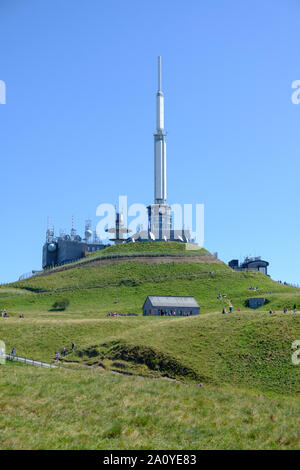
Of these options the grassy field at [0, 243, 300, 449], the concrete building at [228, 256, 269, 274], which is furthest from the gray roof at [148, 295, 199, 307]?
the concrete building at [228, 256, 269, 274]

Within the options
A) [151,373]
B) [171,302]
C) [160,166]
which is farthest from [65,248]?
[151,373]

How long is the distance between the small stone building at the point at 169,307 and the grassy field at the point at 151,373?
4348 millimetres

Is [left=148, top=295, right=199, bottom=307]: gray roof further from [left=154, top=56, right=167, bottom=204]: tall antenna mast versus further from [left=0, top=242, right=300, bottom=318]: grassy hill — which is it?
[left=154, top=56, right=167, bottom=204]: tall antenna mast

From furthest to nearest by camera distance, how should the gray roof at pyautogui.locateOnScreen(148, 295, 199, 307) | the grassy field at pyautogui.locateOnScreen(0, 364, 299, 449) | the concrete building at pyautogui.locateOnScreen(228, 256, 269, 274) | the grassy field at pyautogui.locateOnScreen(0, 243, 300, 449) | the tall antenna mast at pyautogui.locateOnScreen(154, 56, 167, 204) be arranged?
the tall antenna mast at pyautogui.locateOnScreen(154, 56, 167, 204) < the concrete building at pyautogui.locateOnScreen(228, 256, 269, 274) < the gray roof at pyautogui.locateOnScreen(148, 295, 199, 307) < the grassy field at pyautogui.locateOnScreen(0, 243, 300, 449) < the grassy field at pyautogui.locateOnScreen(0, 364, 299, 449)

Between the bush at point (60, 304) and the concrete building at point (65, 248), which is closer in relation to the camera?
the bush at point (60, 304)

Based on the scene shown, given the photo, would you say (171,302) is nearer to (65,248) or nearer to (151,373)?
(151,373)

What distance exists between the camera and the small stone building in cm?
8200

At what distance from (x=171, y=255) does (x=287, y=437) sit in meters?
106

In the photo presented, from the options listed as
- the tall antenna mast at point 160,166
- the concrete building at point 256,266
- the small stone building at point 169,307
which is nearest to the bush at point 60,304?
the small stone building at point 169,307

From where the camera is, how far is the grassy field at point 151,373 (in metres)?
24.6

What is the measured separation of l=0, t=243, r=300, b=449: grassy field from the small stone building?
4348mm

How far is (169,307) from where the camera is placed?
82.8 m

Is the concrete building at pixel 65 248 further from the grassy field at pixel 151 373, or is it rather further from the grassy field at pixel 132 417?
the grassy field at pixel 132 417
